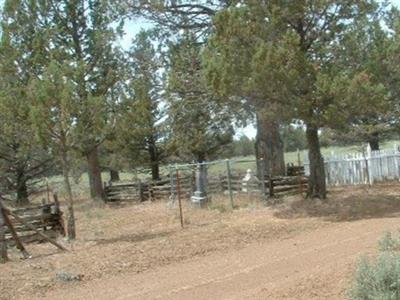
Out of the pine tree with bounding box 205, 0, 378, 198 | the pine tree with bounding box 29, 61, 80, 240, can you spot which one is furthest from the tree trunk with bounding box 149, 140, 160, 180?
the pine tree with bounding box 29, 61, 80, 240

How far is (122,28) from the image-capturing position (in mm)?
30234

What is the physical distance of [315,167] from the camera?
2036cm

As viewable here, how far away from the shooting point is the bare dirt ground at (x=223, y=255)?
9.72 meters

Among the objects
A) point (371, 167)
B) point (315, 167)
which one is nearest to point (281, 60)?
point (315, 167)

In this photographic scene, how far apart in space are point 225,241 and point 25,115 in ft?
23.5

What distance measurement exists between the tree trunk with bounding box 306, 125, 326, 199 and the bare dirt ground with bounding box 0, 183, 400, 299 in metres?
0.50

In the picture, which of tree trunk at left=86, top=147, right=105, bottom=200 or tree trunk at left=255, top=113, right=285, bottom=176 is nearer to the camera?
tree trunk at left=255, top=113, right=285, bottom=176

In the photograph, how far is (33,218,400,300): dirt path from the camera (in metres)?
8.84

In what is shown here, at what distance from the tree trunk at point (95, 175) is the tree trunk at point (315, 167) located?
598 inches

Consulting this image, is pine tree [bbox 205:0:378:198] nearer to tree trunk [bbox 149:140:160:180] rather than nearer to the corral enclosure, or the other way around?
the corral enclosure

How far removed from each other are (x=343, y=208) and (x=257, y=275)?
9112 millimetres

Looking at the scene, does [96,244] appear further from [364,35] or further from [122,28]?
[122,28]

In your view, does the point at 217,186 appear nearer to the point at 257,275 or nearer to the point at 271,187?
the point at 271,187

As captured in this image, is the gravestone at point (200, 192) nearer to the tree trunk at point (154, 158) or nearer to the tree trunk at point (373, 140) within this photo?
the tree trunk at point (154, 158)
